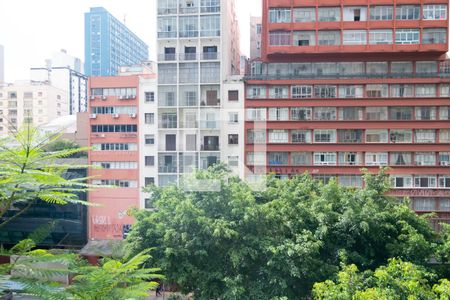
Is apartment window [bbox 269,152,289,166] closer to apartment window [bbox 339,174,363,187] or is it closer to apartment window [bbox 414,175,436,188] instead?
apartment window [bbox 339,174,363,187]

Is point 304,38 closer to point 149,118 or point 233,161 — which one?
point 233,161

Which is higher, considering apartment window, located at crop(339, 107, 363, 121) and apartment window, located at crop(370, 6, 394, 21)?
apartment window, located at crop(370, 6, 394, 21)

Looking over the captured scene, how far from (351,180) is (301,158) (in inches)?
58.6

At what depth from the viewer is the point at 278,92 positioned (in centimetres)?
1070

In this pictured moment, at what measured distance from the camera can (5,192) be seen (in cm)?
138

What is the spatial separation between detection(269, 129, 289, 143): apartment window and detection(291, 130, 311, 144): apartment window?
0.56 ft

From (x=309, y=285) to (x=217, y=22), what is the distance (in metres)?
7.62

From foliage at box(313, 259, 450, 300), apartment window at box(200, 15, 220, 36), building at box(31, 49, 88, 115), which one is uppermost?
apartment window at box(200, 15, 220, 36)

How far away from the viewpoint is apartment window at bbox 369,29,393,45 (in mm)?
10211

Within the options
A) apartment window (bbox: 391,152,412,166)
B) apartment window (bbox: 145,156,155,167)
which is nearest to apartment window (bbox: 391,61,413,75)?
apartment window (bbox: 391,152,412,166)

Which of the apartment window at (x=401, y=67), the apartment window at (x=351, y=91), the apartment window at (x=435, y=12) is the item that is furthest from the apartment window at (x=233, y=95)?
the apartment window at (x=435, y=12)

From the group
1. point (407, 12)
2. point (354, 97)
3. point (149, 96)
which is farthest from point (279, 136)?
point (407, 12)

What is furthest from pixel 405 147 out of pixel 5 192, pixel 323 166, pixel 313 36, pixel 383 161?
pixel 5 192

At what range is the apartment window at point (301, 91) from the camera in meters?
10.6
